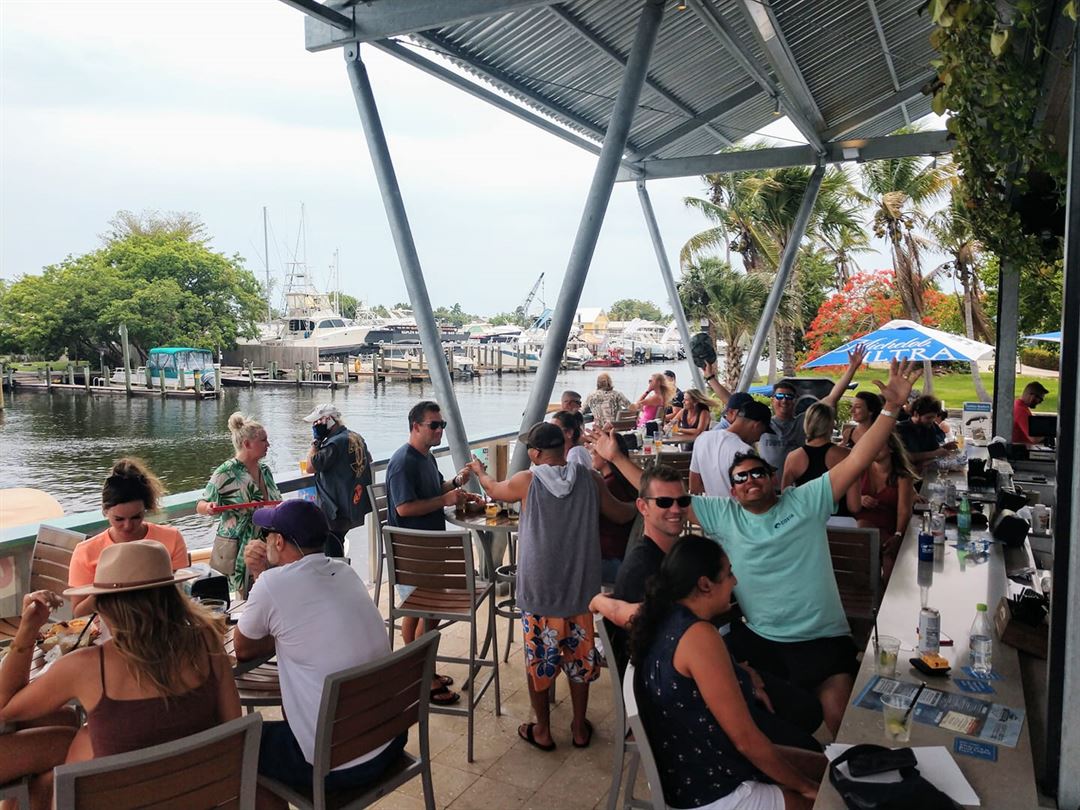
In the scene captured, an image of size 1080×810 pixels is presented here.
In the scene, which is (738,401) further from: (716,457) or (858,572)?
(858,572)

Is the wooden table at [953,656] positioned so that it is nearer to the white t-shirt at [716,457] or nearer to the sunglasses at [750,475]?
the sunglasses at [750,475]

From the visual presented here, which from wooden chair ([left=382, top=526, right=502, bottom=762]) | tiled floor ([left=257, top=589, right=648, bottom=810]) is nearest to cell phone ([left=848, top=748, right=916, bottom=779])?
tiled floor ([left=257, top=589, right=648, bottom=810])

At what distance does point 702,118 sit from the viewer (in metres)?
10.1

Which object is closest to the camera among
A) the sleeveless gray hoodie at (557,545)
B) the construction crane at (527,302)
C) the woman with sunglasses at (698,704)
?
the woman with sunglasses at (698,704)

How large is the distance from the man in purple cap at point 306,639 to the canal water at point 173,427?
27.5 meters

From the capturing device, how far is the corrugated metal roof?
6.32 metres

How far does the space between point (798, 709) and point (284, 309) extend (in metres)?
73.2

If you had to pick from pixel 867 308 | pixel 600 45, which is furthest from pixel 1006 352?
pixel 867 308

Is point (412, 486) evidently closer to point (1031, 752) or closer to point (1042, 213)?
point (1031, 752)

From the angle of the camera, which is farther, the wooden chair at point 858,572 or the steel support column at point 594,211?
the steel support column at point 594,211

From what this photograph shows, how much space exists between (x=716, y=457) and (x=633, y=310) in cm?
10211

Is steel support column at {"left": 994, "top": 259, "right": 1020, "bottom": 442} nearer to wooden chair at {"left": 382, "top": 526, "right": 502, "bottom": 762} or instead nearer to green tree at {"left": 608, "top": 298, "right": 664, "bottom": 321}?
wooden chair at {"left": 382, "top": 526, "right": 502, "bottom": 762}

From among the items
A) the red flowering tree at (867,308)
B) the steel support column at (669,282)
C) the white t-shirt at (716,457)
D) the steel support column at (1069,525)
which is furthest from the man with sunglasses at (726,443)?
the red flowering tree at (867,308)

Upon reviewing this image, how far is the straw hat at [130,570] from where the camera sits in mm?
2105
